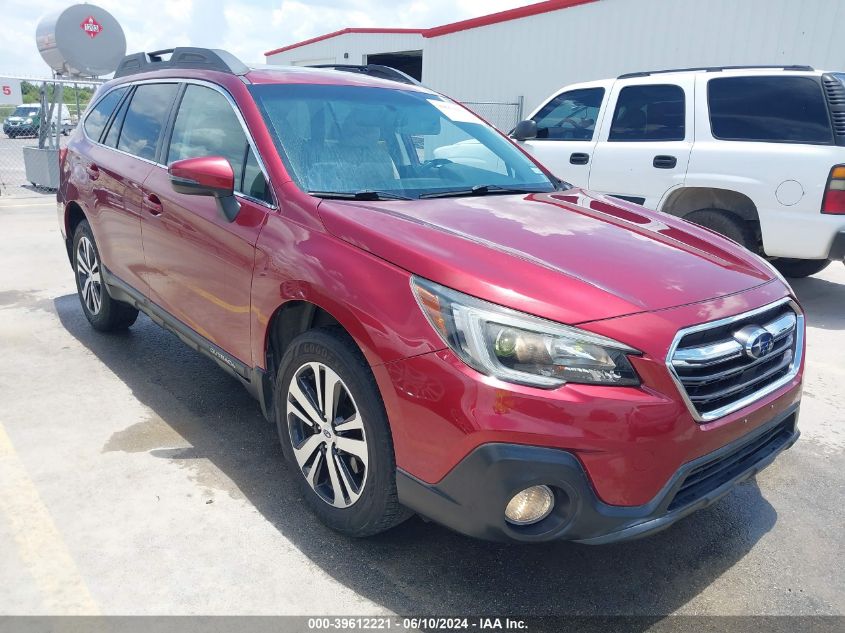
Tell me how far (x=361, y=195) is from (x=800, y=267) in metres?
5.71

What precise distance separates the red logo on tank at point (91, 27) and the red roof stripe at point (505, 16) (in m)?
8.59

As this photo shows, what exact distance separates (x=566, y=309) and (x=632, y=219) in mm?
1188

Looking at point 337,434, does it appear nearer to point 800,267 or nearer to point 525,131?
point 525,131

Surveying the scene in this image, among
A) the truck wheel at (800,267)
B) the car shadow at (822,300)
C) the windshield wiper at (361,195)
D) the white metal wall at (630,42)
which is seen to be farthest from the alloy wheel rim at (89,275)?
the white metal wall at (630,42)

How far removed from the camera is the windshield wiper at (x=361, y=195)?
270 centimetres

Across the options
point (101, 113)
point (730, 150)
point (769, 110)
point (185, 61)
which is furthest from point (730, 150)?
point (101, 113)

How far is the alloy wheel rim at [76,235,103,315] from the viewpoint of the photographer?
4.60 meters

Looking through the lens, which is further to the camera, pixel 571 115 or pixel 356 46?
pixel 356 46

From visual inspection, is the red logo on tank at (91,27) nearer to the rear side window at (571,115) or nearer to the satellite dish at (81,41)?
the satellite dish at (81,41)

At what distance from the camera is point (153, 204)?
356cm

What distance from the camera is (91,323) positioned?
486 centimetres

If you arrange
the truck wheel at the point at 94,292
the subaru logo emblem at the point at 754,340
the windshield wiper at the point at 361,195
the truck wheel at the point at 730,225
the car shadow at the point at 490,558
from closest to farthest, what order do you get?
the subaru logo emblem at the point at 754,340
the car shadow at the point at 490,558
the windshield wiper at the point at 361,195
the truck wheel at the point at 94,292
the truck wheel at the point at 730,225

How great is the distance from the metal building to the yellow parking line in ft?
17.1

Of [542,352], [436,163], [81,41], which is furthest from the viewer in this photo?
[81,41]
